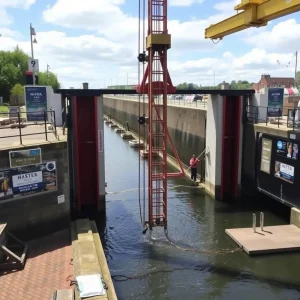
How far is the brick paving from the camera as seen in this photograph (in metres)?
10.0

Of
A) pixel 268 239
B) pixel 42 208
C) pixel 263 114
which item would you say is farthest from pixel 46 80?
pixel 268 239

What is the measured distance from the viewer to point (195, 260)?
1415cm

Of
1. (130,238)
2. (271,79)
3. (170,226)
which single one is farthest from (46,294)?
(271,79)

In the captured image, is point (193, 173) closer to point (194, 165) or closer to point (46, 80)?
point (194, 165)

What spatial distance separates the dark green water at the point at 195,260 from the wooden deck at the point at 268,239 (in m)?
0.28

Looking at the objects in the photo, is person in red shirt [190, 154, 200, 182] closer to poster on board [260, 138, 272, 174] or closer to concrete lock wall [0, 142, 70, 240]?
poster on board [260, 138, 272, 174]

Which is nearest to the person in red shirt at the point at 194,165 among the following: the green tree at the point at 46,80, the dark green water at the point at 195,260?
the dark green water at the point at 195,260

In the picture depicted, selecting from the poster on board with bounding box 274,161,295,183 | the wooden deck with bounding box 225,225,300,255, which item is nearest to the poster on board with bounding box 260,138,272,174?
the poster on board with bounding box 274,161,295,183

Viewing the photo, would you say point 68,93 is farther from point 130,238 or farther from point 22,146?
point 130,238

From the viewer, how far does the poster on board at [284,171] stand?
17.5 m

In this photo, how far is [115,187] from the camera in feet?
84.0

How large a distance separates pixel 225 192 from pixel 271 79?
127792 mm

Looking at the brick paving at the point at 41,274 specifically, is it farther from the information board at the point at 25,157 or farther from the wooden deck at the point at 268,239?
the wooden deck at the point at 268,239

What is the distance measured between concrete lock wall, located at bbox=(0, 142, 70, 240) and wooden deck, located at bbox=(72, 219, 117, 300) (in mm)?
867
